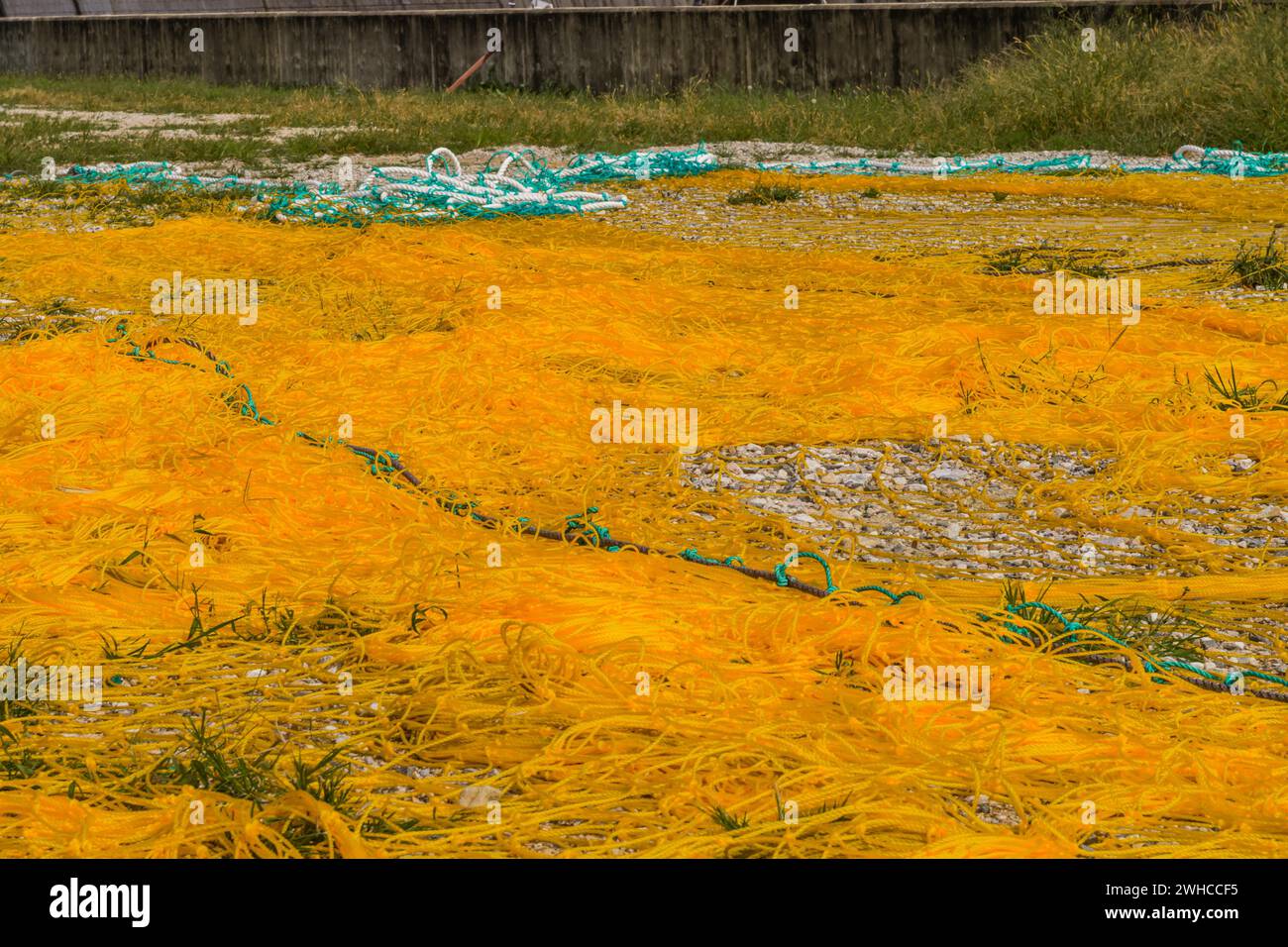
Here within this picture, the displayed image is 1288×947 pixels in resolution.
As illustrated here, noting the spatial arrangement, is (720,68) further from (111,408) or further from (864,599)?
(864,599)

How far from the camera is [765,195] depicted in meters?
12.0

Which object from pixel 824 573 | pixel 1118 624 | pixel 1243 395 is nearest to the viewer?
pixel 1118 624

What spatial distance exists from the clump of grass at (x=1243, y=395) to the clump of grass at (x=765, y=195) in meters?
6.25

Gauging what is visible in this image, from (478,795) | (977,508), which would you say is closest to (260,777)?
(478,795)

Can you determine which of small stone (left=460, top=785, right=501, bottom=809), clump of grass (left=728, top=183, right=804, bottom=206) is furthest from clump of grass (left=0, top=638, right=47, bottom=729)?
clump of grass (left=728, top=183, right=804, bottom=206)

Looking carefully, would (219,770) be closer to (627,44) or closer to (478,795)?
(478,795)

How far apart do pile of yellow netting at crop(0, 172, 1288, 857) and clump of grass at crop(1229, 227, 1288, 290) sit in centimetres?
47

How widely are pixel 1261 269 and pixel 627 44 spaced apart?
13.1 m

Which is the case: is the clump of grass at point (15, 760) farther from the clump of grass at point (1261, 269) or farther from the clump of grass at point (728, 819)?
the clump of grass at point (1261, 269)

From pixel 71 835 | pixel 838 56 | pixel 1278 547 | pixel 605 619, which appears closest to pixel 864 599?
pixel 605 619

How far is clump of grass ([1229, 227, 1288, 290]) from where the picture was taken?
26.2ft

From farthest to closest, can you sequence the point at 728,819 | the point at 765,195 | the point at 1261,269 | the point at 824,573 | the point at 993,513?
the point at 765,195 < the point at 1261,269 < the point at 993,513 < the point at 824,573 < the point at 728,819

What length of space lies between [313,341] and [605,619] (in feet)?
11.1

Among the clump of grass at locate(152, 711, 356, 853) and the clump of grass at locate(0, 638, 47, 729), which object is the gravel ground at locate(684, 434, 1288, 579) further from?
the clump of grass at locate(0, 638, 47, 729)
